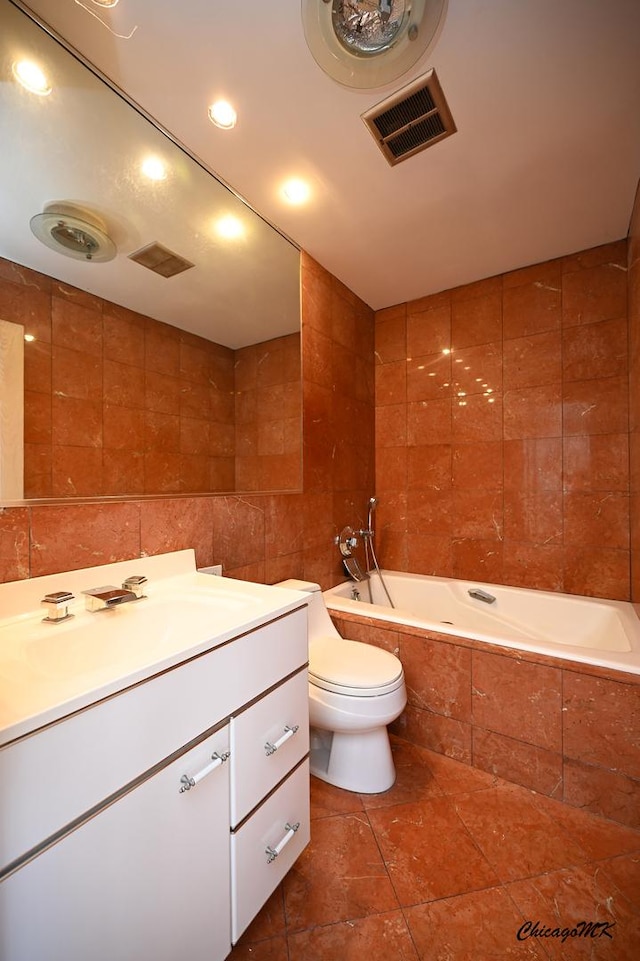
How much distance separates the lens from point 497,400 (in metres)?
→ 2.39

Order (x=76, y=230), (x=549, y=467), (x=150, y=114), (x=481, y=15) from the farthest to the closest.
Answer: (x=549, y=467) < (x=150, y=114) < (x=76, y=230) < (x=481, y=15)

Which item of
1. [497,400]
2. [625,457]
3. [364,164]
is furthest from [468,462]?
[364,164]

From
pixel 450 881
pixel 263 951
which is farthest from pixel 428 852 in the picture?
pixel 263 951

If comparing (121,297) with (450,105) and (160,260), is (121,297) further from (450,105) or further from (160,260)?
(450,105)

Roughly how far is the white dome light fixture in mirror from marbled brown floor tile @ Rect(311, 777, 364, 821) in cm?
246

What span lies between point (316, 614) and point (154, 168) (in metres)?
1.93

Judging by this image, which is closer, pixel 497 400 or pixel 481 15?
pixel 481 15

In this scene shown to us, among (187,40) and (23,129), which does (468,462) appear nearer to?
(187,40)

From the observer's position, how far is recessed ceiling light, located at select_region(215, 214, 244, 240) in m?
1.65

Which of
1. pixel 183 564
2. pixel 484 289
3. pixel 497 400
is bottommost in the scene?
pixel 183 564

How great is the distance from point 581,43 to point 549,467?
68.8 inches

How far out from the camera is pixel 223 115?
4.29 feet

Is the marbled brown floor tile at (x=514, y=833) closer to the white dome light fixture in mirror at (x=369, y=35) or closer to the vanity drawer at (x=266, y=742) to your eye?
the vanity drawer at (x=266, y=742)

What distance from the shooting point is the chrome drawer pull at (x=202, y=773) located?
73cm
